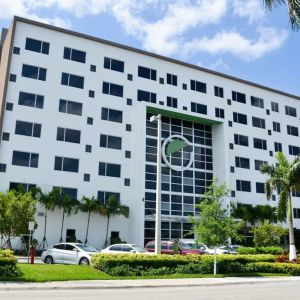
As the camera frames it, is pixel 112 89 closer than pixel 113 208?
No

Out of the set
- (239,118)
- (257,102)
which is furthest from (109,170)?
(257,102)

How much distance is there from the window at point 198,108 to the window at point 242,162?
7.15 meters

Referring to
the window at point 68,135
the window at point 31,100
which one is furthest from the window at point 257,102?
the window at point 31,100

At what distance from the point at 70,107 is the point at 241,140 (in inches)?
886

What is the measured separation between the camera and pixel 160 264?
21.6m

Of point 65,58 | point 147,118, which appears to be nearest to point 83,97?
point 65,58

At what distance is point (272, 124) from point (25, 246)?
36115 mm

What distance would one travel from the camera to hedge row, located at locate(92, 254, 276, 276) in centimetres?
2030

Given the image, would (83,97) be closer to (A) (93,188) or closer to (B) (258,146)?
(A) (93,188)

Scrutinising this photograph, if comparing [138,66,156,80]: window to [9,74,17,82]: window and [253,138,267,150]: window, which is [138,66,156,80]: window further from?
[253,138,267,150]: window

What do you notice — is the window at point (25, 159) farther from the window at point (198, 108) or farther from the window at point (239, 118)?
the window at point (239, 118)

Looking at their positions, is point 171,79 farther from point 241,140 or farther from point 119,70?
point 241,140

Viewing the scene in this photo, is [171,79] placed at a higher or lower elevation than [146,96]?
higher

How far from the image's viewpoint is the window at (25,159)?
37.3 meters
